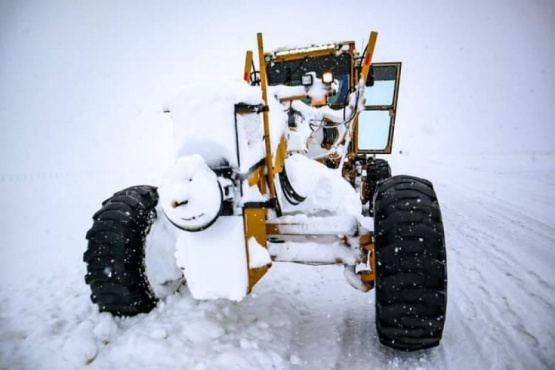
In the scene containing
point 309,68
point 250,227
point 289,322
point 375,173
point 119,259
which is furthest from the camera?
point 375,173

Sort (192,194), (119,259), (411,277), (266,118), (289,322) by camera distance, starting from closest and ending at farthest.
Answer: (192,194) → (411,277) → (266,118) → (119,259) → (289,322)

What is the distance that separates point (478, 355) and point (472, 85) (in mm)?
95176

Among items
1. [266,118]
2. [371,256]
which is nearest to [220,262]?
[266,118]

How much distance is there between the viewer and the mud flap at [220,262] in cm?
201

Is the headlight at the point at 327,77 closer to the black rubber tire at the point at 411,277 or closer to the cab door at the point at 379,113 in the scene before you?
the black rubber tire at the point at 411,277

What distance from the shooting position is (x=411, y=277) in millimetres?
1940

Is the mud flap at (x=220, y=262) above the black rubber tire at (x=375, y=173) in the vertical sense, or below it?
above

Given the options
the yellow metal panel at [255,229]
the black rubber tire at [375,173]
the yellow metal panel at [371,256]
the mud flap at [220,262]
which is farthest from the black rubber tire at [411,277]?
the black rubber tire at [375,173]

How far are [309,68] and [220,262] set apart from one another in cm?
373

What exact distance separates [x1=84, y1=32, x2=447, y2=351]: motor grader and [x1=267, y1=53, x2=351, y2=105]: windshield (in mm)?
1675

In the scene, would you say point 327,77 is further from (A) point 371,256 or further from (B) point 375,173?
(B) point 375,173

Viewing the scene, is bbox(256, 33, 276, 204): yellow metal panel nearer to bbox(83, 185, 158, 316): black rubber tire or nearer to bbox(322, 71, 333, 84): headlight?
bbox(322, 71, 333, 84): headlight

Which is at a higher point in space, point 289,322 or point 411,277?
point 411,277

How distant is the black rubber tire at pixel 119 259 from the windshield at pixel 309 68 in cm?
322
